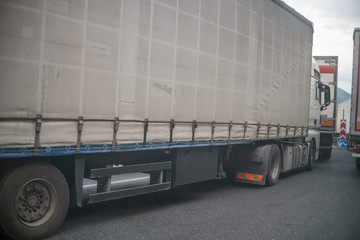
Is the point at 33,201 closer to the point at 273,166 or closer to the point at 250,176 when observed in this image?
the point at 250,176

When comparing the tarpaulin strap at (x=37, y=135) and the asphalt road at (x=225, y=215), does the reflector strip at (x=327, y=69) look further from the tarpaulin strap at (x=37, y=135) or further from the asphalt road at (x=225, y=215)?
the tarpaulin strap at (x=37, y=135)

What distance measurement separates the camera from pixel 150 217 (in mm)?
6059

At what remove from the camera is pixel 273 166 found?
33.9 ft

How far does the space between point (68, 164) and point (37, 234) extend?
3.14 ft

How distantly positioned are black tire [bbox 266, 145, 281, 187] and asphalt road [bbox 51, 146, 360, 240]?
0.31 meters

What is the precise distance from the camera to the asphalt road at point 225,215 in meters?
5.23

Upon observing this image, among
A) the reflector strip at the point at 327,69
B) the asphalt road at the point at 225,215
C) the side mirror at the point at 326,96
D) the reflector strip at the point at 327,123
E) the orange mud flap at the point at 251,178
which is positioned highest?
the reflector strip at the point at 327,69

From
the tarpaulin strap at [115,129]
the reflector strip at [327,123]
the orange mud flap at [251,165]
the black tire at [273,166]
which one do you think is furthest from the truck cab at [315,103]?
the tarpaulin strap at [115,129]

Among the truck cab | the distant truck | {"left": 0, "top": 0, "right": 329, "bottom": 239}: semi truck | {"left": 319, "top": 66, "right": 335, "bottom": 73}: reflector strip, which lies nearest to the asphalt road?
{"left": 0, "top": 0, "right": 329, "bottom": 239}: semi truck

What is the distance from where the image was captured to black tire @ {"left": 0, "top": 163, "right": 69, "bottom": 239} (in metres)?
4.28

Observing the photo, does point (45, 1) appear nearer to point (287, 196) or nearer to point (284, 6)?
point (287, 196)

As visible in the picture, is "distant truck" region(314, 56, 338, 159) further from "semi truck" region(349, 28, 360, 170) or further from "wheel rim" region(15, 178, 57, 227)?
"wheel rim" region(15, 178, 57, 227)

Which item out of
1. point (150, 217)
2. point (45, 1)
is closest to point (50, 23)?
point (45, 1)

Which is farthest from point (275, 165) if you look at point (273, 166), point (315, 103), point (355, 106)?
point (315, 103)
